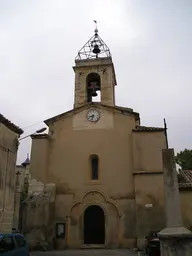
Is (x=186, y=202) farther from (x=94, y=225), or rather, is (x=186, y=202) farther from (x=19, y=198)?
(x=19, y=198)

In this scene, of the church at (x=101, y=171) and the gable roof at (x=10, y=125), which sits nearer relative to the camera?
the gable roof at (x=10, y=125)

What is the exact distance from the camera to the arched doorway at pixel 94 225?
18078mm

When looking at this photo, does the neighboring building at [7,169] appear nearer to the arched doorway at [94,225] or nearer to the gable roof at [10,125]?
the gable roof at [10,125]

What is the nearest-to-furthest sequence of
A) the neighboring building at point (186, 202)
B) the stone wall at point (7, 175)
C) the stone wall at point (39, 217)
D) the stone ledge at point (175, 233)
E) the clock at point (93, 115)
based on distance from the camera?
the stone ledge at point (175, 233), the stone wall at point (7, 175), the neighboring building at point (186, 202), the stone wall at point (39, 217), the clock at point (93, 115)

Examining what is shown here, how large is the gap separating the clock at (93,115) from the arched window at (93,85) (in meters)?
1.42

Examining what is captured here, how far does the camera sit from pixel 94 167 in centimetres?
1998

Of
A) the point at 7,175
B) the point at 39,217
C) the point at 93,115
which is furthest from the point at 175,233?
the point at 93,115

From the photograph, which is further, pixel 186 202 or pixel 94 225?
pixel 94 225

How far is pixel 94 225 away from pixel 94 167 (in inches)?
144

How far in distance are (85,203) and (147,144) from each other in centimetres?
532

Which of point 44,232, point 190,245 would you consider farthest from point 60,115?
point 190,245

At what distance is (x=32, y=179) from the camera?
1942 cm

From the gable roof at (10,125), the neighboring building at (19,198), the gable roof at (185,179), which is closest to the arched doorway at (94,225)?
the neighboring building at (19,198)

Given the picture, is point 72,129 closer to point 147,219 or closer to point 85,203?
point 85,203
